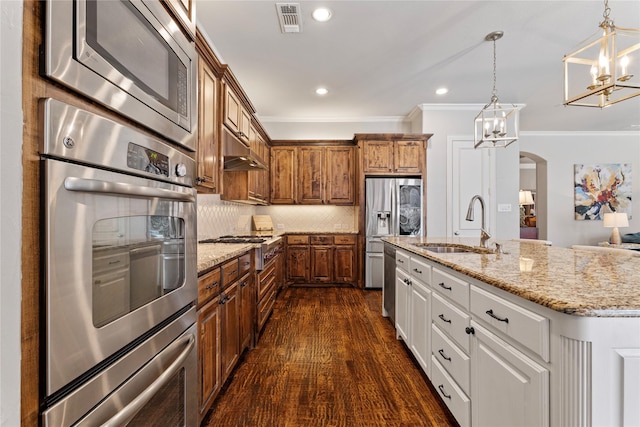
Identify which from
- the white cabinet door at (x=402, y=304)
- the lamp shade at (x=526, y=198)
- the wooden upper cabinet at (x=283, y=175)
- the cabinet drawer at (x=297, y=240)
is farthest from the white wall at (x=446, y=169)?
the lamp shade at (x=526, y=198)

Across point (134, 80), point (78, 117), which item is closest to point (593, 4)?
point (134, 80)

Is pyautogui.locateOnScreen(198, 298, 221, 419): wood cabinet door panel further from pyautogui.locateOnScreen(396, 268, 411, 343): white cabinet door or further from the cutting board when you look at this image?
the cutting board

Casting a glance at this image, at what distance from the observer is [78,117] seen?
645mm

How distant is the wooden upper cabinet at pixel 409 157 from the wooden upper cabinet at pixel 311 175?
129 centimetres

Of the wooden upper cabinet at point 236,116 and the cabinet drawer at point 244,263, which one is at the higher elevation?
the wooden upper cabinet at point 236,116

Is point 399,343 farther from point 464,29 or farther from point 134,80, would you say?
point 464,29

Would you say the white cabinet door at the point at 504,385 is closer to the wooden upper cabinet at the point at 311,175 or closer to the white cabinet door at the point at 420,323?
the white cabinet door at the point at 420,323

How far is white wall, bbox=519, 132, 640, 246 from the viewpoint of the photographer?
21.7 feet

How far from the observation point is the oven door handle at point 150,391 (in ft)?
2.51

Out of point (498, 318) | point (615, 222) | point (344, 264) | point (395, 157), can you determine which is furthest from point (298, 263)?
point (615, 222)

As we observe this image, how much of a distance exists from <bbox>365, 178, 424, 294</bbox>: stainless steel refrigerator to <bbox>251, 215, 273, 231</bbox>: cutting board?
5.52 ft

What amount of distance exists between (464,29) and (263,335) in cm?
356

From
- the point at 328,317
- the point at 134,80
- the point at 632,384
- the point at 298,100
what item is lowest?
the point at 328,317

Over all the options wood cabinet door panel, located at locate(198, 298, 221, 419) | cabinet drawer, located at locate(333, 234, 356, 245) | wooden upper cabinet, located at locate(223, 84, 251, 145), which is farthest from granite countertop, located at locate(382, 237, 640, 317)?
cabinet drawer, located at locate(333, 234, 356, 245)
